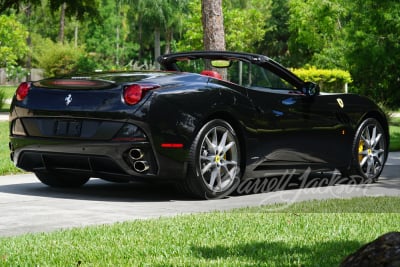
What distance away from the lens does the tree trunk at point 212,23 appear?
61.3 ft

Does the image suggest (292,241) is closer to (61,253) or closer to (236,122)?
(61,253)

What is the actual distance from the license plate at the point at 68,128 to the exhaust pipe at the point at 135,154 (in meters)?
0.59

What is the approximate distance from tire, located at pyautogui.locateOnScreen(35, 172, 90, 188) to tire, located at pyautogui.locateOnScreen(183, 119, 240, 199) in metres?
1.60

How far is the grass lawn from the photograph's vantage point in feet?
18.6

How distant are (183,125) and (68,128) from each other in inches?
45.5

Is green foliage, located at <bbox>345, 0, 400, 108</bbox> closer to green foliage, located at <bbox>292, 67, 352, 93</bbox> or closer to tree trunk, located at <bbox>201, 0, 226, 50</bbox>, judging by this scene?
tree trunk, located at <bbox>201, 0, 226, 50</bbox>

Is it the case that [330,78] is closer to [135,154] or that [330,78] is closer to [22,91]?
[22,91]

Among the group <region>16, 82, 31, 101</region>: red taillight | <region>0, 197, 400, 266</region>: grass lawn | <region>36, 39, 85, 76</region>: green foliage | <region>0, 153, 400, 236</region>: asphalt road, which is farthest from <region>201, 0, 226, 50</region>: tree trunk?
<region>36, 39, 85, 76</region>: green foliage

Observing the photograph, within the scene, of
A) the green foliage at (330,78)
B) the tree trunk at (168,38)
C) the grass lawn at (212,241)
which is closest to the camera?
the grass lawn at (212,241)

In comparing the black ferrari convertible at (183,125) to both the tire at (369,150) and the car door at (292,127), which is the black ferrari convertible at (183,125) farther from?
the tire at (369,150)

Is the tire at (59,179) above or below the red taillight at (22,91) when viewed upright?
below

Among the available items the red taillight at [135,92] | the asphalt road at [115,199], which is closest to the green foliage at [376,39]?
the asphalt road at [115,199]

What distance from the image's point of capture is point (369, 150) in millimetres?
11500

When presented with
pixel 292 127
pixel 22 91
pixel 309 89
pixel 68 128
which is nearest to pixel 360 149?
pixel 309 89
